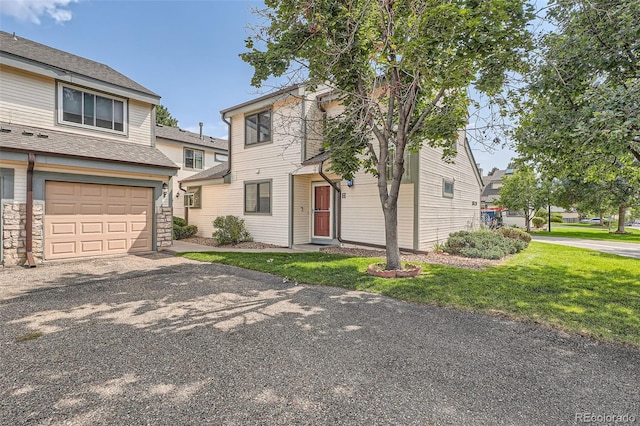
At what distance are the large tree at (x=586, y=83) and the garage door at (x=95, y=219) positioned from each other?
11.1 metres

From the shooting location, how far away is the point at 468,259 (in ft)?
30.7

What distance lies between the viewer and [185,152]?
19.2 m

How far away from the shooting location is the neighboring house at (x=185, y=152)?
695 inches

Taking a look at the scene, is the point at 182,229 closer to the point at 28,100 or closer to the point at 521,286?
the point at 28,100

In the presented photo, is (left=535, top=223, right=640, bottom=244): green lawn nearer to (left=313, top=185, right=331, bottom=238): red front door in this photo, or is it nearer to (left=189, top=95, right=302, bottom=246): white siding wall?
(left=313, top=185, right=331, bottom=238): red front door

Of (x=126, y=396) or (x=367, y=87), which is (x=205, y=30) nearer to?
(x=367, y=87)

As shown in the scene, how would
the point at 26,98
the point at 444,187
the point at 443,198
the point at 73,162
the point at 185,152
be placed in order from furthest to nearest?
the point at 185,152 → the point at 444,187 → the point at 443,198 → the point at 26,98 → the point at 73,162


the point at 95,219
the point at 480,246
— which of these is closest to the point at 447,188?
the point at 480,246

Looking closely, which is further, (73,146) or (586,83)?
(73,146)

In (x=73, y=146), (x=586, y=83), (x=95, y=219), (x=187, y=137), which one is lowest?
(x=95, y=219)

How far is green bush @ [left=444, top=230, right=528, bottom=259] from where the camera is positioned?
962cm

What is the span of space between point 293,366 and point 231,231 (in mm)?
10249

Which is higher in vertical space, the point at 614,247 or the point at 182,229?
the point at 182,229

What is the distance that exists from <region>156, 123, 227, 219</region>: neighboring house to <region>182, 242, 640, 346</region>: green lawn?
9.95 meters
